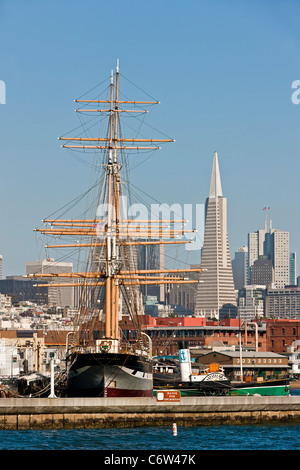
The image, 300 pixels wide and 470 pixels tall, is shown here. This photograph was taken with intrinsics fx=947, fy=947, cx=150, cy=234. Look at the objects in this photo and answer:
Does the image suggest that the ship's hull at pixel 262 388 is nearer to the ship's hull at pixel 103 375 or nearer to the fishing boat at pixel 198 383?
the fishing boat at pixel 198 383

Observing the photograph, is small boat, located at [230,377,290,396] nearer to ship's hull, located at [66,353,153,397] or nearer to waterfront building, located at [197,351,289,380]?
ship's hull, located at [66,353,153,397]

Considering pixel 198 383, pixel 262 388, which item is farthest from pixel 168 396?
pixel 262 388

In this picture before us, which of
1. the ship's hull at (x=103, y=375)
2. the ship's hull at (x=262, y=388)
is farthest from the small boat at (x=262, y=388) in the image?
the ship's hull at (x=103, y=375)

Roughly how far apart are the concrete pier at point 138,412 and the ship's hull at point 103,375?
38.7 ft

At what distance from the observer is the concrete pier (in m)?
55.8

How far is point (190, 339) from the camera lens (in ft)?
585

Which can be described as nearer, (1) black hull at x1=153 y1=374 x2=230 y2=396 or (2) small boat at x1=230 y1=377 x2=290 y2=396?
(1) black hull at x1=153 y1=374 x2=230 y2=396

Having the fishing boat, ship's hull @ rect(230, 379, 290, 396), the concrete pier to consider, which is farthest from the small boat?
the concrete pier

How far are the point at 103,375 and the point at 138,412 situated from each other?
12.2 metres

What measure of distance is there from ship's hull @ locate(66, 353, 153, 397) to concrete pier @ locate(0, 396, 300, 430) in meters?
11.8

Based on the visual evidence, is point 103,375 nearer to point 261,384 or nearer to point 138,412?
point 138,412

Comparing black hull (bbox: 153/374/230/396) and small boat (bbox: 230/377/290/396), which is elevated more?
black hull (bbox: 153/374/230/396)
